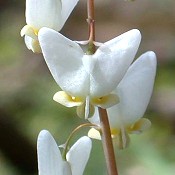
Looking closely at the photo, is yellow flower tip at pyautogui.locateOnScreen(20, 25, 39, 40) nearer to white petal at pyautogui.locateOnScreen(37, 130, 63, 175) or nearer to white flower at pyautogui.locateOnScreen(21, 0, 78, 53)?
white flower at pyautogui.locateOnScreen(21, 0, 78, 53)

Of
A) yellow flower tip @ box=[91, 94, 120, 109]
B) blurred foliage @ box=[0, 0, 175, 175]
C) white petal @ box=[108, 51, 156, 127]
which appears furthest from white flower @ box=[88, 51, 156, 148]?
blurred foliage @ box=[0, 0, 175, 175]

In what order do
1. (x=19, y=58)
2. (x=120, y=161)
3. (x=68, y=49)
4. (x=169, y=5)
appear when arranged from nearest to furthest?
(x=68, y=49) → (x=120, y=161) → (x=19, y=58) → (x=169, y=5)

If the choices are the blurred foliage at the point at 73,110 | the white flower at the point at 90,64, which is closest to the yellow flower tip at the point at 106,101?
the white flower at the point at 90,64

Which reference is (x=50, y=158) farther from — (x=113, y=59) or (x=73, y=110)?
(x=73, y=110)

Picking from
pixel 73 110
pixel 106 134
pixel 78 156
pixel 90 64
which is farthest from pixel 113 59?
pixel 73 110

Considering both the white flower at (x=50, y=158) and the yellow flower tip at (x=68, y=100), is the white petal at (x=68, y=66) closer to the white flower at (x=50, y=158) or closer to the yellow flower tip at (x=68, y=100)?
the yellow flower tip at (x=68, y=100)

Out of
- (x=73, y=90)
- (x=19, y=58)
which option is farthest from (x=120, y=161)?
(x=73, y=90)

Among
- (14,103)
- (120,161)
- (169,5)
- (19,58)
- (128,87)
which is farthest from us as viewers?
(169,5)

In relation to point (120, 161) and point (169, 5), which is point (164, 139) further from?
point (169, 5)
